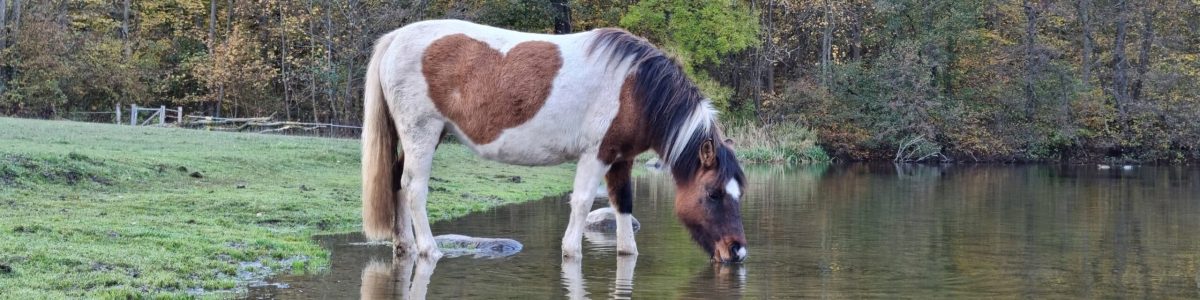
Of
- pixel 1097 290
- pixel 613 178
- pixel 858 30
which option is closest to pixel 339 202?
pixel 613 178

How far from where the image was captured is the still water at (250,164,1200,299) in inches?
357

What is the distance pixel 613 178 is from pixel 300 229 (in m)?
3.90

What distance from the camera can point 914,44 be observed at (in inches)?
1916

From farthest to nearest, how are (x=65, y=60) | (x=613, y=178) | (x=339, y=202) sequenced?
(x=65, y=60)
(x=339, y=202)
(x=613, y=178)

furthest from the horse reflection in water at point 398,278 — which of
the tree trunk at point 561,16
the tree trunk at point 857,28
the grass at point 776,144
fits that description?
the tree trunk at point 857,28

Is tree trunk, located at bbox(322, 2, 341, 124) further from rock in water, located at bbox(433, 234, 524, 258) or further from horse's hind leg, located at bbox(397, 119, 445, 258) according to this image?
horse's hind leg, located at bbox(397, 119, 445, 258)

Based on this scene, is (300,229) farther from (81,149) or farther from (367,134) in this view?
(81,149)

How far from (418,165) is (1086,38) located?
1748 inches

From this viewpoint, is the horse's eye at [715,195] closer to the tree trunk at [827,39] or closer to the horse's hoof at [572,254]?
the horse's hoof at [572,254]

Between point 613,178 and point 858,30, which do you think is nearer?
point 613,178

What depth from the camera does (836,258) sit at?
11.4m

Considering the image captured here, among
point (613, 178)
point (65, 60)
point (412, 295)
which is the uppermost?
point (65, 60)

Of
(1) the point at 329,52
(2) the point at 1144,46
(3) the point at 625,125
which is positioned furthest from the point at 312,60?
(3) the point at 625,125

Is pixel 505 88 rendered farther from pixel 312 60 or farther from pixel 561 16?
pixel 561 16
